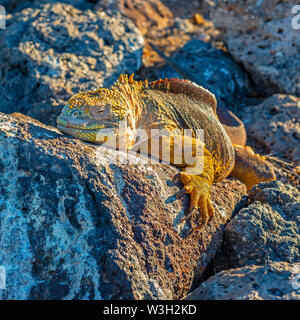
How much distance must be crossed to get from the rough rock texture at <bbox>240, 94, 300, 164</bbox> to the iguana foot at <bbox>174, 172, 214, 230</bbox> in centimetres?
264

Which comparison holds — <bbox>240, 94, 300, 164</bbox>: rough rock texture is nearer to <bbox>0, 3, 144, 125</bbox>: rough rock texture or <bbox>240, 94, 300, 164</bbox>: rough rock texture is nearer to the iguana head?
<bbox>0, 3, 144, 125</bbox>: rough rock texture

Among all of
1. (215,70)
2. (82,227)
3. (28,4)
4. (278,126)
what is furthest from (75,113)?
(28,4)

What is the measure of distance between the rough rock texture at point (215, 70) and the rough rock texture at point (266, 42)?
0.24 m

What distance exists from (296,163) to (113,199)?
356 cm

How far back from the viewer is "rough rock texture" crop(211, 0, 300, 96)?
21.3ft

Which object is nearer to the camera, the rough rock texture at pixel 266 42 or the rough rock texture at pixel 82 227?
the rough rock texture at pixel 82 227

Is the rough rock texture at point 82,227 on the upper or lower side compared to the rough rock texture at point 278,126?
upper

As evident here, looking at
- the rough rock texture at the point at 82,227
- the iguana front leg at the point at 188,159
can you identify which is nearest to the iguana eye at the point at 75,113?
the rough rock texture at the point at 82,227

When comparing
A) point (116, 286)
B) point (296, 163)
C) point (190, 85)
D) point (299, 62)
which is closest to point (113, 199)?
point (116, 286)

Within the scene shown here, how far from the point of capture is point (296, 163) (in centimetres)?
536

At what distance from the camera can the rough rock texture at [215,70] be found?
6.57 m

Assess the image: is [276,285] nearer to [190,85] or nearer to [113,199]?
[113,199]

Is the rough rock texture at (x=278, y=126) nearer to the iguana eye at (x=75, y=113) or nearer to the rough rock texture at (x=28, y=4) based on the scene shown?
the iguana eye at (x=75, y=113)

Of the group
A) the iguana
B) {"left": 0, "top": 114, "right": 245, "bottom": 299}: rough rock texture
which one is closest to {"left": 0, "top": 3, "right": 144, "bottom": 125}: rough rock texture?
the iguana
